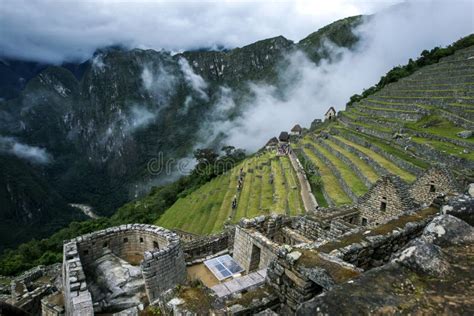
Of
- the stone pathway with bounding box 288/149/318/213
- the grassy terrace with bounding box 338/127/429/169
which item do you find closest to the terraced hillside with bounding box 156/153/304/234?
the stone pathway with bounding box 288/149/318/213

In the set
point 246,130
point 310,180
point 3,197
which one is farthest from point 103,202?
point 310,180

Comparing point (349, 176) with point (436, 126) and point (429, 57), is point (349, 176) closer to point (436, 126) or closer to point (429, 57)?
point (436, 126)

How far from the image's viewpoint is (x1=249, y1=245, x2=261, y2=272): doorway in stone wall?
867 centimetres

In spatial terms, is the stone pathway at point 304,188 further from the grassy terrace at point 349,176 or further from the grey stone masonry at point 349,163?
the grey stone masonry at point 349,163

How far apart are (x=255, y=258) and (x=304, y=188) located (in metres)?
18.8

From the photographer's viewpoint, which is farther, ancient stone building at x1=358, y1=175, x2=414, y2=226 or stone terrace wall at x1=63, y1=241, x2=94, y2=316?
ancient stone building at x1=358, y1=175, x2=414, y2=226

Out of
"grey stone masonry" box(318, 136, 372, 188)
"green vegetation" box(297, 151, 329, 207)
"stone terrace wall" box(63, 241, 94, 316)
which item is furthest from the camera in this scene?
"green vegetation" box(297, 151, 329, 207)

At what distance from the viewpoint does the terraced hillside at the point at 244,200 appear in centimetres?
2586

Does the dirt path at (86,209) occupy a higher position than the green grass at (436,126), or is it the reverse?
the green grass at (436,126)

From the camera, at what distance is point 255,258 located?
8.76 metres

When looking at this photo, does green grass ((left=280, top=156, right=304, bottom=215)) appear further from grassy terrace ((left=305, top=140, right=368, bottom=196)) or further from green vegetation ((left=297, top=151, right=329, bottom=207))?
grassy terrace ((left=305, top=140, right=368, bottom=196))

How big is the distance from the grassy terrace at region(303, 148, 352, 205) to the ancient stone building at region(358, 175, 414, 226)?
22.3 feet

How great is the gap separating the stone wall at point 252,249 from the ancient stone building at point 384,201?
572 centimetres

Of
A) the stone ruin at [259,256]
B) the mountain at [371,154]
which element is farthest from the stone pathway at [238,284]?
the mountain at [371,154]
